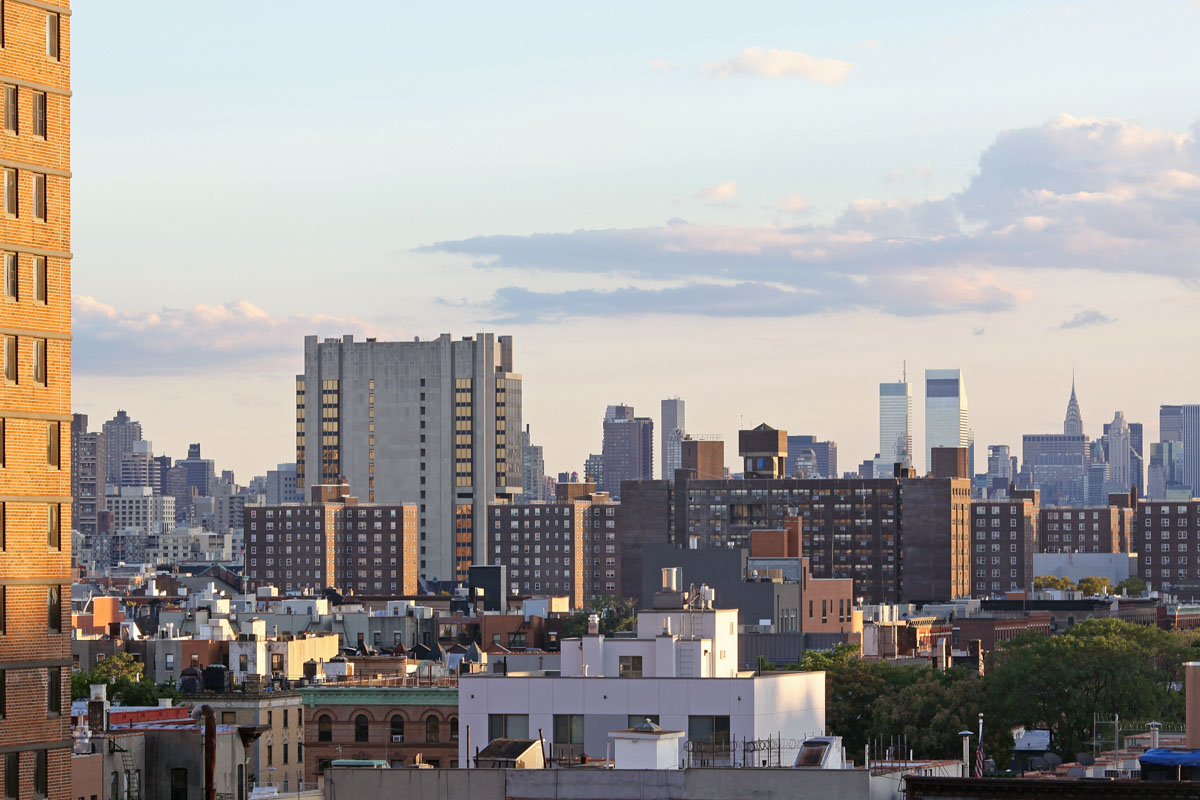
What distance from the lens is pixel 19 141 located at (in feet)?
266

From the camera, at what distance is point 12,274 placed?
80.6 m

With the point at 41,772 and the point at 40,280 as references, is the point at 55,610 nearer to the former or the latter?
the point at 41,772

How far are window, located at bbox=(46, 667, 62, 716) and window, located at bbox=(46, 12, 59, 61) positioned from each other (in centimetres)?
2045

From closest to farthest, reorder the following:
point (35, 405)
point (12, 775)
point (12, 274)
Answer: point (12, 775)
point (12, 274)
point (35, 405)

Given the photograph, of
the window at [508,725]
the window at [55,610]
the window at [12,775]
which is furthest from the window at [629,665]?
the window at [12,775]

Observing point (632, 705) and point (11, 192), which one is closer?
point (11, 192)

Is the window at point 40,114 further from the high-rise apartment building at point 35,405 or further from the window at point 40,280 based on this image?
the window at point 40,280

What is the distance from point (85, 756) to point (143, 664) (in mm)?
99440

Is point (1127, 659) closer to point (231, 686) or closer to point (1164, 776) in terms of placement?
point (231, 686)

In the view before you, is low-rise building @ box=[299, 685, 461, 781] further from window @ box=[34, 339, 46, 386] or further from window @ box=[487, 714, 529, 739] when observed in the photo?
window @ box=[34, 339, 46, 386]

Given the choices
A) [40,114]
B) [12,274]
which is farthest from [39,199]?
[40,114]

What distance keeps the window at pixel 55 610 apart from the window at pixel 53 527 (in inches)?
57.5

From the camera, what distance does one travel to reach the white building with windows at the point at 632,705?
101 m

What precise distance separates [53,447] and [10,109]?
11.2m
